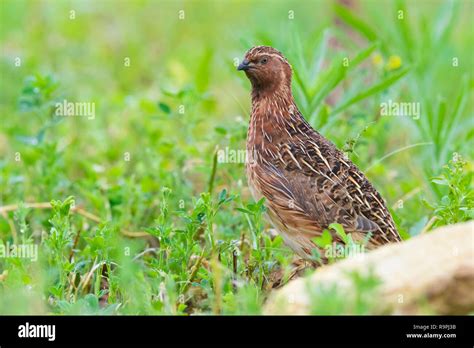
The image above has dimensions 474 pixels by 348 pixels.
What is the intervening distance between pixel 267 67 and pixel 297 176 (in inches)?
37.8

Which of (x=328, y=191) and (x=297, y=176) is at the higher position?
(x=297, y=176)

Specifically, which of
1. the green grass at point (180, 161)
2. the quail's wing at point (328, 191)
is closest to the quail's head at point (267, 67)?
the green grass at point (180, 161)

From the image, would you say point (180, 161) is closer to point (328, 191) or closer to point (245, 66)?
point (245, 66)

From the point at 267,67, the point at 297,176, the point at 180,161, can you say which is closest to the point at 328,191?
the point at 297,176

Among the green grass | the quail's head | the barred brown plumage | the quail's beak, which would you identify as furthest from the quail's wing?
the quail's beak

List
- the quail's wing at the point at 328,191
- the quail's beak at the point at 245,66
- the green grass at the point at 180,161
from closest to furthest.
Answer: the green grass at the point at 180,161 < the quail's wing at the point at 328,191 < the quail's beak at the point at 245,66

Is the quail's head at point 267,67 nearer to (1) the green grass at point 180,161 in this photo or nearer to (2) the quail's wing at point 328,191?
(1) the green grass at point 180,161

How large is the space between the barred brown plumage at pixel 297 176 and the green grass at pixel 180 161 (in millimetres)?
249

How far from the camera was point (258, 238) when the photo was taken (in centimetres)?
593

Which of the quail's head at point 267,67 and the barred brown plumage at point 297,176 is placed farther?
the quail's head at point 267,67

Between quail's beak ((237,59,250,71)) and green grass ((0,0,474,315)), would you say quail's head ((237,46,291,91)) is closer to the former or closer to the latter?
quail's beak ((237,59,250,71))

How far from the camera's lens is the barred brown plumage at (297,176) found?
5.98 m

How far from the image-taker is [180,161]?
26.0ft
